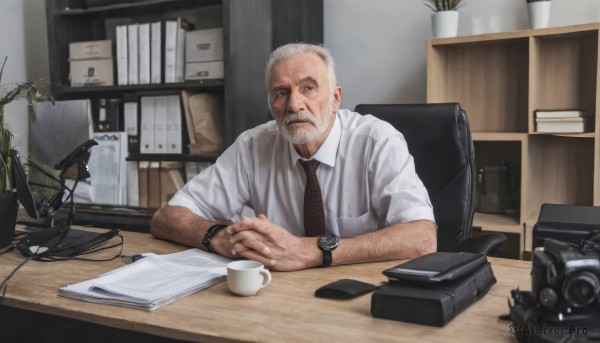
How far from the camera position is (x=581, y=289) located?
2.70 ft

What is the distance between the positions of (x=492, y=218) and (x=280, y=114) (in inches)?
46.5

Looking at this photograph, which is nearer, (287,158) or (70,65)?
(287,158)

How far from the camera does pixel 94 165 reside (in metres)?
2.97

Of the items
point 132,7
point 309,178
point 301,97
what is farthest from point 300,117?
point 132,7

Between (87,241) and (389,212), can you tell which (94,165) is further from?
(389,212)

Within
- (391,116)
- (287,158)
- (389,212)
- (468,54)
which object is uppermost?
(468,54)

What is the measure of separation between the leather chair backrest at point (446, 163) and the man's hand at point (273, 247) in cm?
62

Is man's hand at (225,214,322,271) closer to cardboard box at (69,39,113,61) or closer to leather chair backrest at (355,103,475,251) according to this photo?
leather chair backrest at (355,103,475,251)

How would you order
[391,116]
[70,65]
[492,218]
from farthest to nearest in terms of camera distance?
[70,65], [492,218], [391,116]

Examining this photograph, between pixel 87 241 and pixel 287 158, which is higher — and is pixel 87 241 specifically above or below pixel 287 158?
below

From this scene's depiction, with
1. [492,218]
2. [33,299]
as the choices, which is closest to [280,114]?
[33,299]

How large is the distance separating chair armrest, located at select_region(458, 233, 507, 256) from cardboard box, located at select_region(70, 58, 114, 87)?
6.71ft

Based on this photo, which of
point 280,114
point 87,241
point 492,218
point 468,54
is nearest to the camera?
point 87,241

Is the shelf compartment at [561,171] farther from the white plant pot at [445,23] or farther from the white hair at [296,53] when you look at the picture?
the white hair at [296,53]
